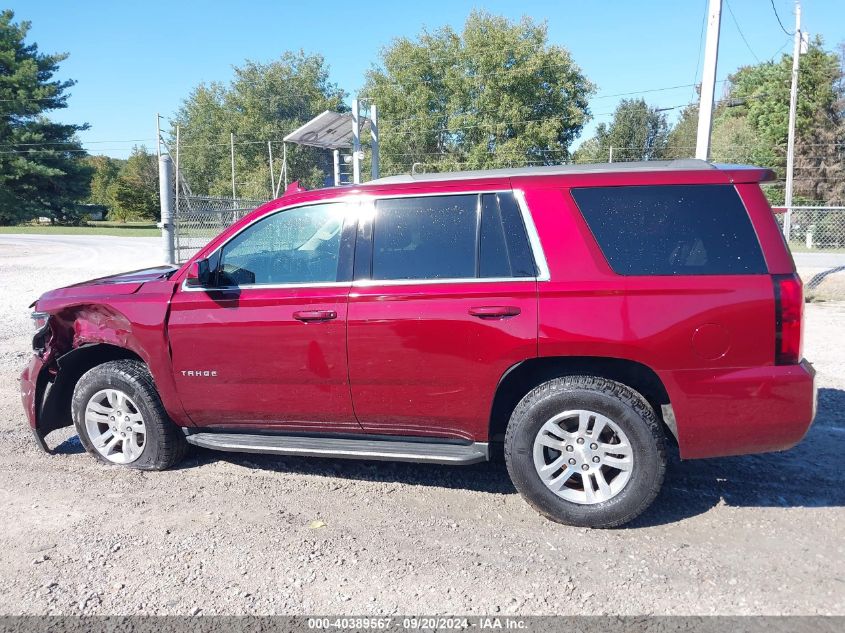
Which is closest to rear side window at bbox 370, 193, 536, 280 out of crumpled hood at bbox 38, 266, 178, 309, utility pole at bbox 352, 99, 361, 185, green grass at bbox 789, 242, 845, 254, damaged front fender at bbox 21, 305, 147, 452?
crumpled hood at bbox 38, 266, 178, 309

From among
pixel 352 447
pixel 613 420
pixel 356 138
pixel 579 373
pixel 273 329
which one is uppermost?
pixel 356 138

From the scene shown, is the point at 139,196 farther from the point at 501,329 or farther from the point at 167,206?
the point at 501,329

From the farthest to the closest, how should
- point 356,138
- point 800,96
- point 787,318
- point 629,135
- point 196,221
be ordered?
point 629,135 < point 800,96 < point 356,138 < point 196,221 < point 787,318

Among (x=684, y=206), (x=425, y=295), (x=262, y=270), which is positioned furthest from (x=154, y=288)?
(x=684, y=206)

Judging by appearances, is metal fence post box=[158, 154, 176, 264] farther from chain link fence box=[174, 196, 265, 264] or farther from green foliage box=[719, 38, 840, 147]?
green foliage box=[719, 38, 840, 147]

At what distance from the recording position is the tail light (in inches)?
137

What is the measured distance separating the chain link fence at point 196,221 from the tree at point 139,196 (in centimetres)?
6203

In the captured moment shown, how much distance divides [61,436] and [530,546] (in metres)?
4.05

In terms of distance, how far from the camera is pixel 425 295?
3887 mm

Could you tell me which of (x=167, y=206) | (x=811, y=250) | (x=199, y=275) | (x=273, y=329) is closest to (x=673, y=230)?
(x=273, y=329)

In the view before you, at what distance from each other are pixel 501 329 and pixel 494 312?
10 cm

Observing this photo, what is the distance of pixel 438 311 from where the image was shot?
3840 millimetres

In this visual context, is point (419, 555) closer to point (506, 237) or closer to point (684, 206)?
point (506, 237)

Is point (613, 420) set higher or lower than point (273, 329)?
lower
